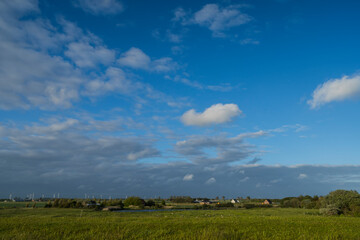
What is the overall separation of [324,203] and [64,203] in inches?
3193

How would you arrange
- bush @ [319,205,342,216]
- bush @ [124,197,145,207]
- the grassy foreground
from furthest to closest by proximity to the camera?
bush @ [124,197,145,207] < bush @ [319,205,342,216] < the grassy foreground

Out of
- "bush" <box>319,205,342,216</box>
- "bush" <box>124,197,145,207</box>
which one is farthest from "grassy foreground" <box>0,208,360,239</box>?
"bush" <box>124,197,145,207</box>

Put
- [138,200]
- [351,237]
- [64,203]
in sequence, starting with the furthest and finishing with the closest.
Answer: [138,200] → [64,203] → [351,237]

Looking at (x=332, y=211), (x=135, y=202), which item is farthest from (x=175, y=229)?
(x=135, y=202)

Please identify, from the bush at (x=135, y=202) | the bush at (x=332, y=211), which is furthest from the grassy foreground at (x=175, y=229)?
the bush at (x=135, y=202)

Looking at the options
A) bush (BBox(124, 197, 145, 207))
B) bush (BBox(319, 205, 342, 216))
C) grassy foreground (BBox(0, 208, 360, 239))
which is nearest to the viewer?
grassy foreground (BBox(0, 208, 360, 239))

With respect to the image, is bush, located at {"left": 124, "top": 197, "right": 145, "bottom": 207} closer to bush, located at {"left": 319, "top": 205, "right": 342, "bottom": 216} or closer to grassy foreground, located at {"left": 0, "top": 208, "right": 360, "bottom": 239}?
bush, located at {"left": 319, "top": 205, "right": 342, "bottom": 216}

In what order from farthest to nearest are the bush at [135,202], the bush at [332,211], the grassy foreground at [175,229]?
the bush at [135,202], the bush at [332,211], the grassy foreground at [175,229]

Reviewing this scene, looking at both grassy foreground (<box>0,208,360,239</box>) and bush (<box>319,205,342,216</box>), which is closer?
grassy foreground (<box>0,208,360,239</box>)

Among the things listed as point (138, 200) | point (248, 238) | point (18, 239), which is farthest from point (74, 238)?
point (138, 200)

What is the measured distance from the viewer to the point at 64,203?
270ft

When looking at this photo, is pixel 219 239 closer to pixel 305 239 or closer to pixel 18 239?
pixel 305 239

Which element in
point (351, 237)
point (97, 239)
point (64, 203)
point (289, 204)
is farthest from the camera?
point (289, 204)

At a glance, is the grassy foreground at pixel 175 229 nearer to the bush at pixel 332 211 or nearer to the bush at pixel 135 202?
the bush at pixel 332 211
